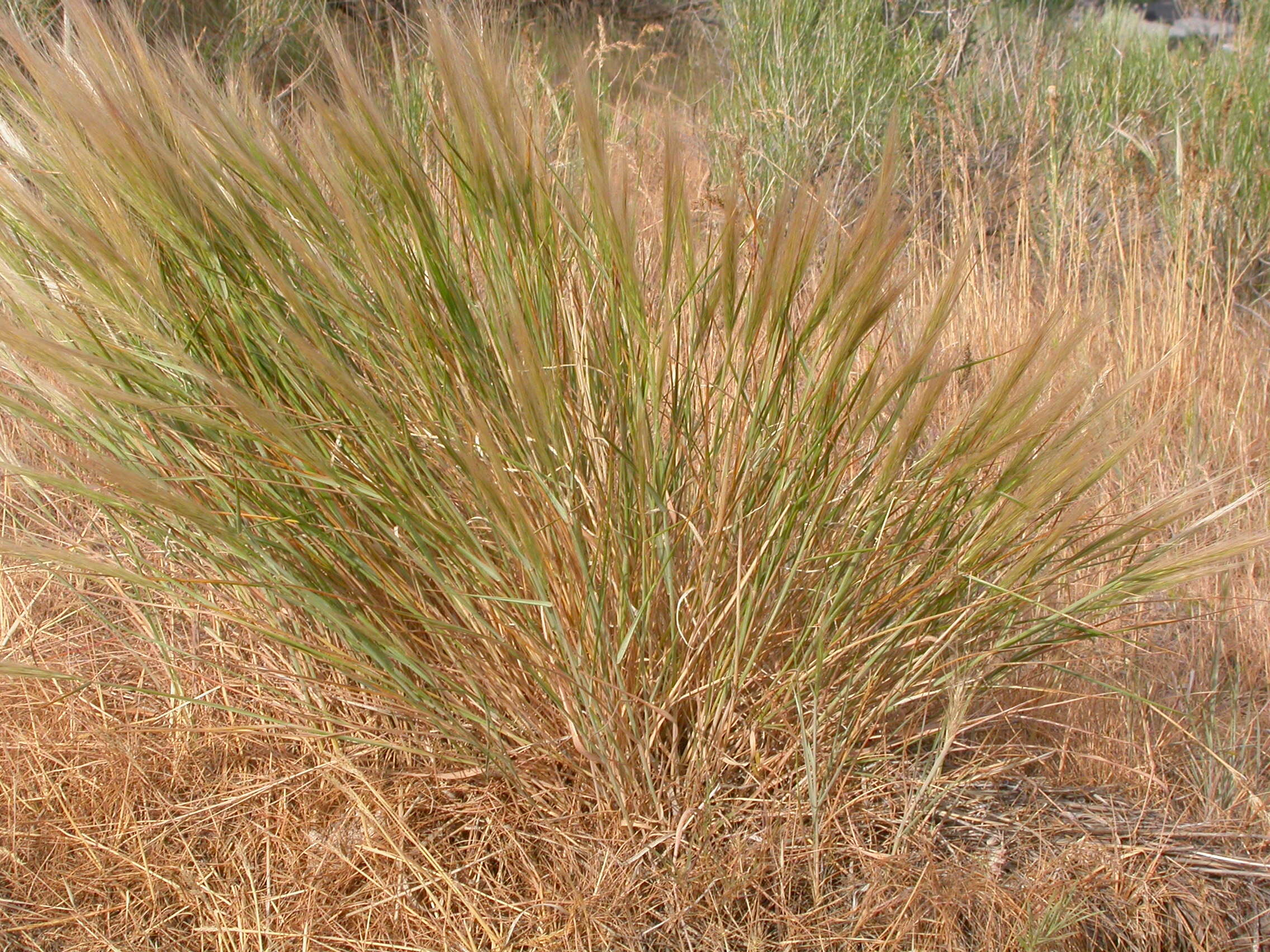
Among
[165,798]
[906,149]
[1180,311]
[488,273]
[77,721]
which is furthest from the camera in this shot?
[906,149]

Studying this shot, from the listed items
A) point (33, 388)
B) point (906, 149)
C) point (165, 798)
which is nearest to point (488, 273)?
point (33, 388)

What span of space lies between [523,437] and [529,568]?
20 centimetres

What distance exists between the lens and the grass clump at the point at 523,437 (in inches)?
48.8

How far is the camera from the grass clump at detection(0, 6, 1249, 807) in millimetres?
1238

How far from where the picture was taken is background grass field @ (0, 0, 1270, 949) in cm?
126

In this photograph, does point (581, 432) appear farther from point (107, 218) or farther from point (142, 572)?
point (142, 572)

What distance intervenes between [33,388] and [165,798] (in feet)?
2.21

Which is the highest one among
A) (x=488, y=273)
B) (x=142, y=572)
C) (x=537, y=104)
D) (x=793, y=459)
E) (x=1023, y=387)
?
(x=537, y=104)

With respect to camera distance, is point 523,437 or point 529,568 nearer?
point 529,568

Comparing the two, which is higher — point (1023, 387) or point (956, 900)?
point (1023, 387)

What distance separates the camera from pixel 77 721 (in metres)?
1.65

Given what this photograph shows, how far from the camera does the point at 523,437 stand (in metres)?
1.34

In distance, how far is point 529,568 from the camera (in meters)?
1.23

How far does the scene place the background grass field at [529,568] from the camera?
1.26m
